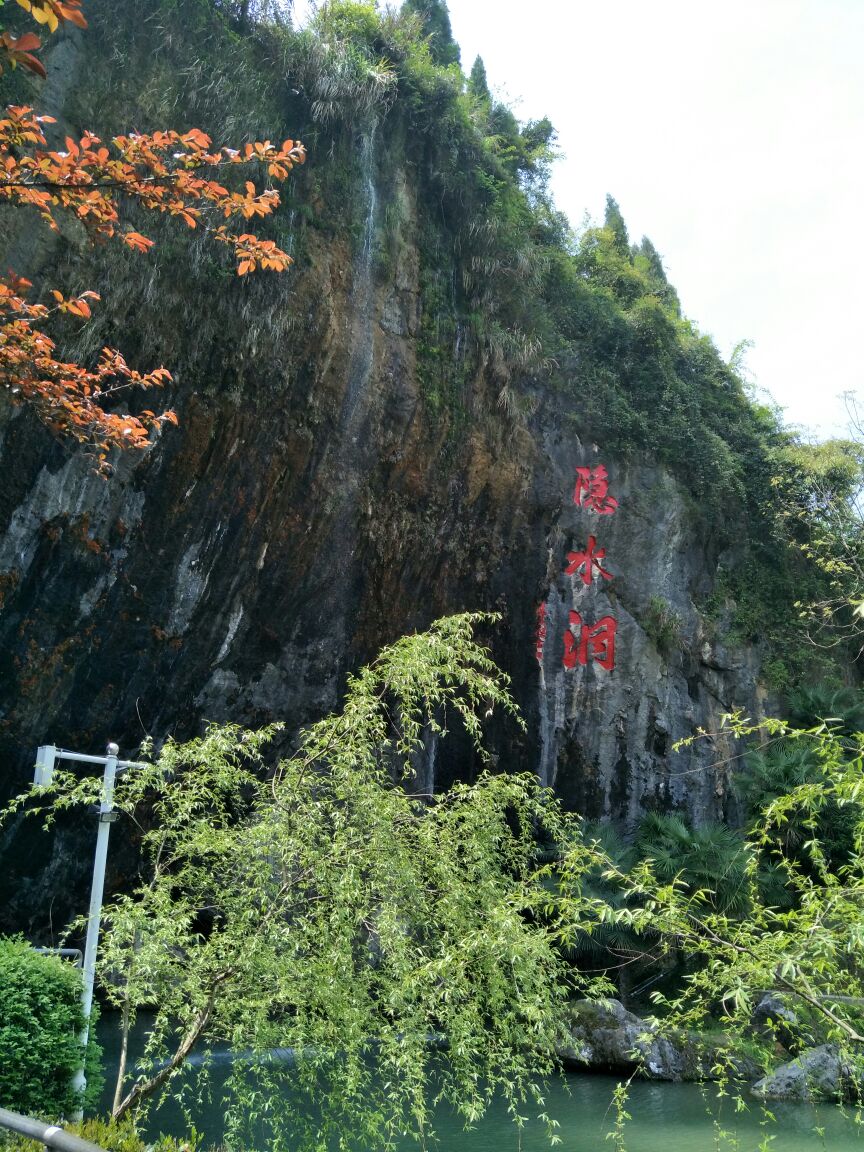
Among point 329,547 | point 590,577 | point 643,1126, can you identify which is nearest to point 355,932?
point 643,1126

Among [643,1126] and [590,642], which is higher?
[590,642]

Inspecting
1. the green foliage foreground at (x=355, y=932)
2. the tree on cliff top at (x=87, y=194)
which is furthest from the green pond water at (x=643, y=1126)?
the tree on cliff top at (x=87, y=194)

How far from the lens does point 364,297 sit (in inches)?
447

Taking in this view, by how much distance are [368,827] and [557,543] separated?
9.42 metres

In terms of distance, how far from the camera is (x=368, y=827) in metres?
4.51

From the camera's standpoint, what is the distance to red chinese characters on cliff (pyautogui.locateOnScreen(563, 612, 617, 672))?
13.4 meters

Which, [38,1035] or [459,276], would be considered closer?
[38,1035]

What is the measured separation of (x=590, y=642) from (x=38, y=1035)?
971 cm

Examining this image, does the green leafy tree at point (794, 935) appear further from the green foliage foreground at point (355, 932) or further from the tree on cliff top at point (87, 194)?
the tree on cliff top at point (87, 194)

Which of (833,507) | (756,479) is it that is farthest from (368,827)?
(756,479)

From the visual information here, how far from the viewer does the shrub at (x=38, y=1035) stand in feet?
16.1

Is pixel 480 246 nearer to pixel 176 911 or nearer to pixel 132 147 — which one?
pixel 132 147

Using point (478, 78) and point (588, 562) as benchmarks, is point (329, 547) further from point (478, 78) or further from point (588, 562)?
point (478, 78)

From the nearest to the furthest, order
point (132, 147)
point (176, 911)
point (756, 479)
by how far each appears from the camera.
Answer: point (132, 147) → point (176, 911) → point (756, 479)
